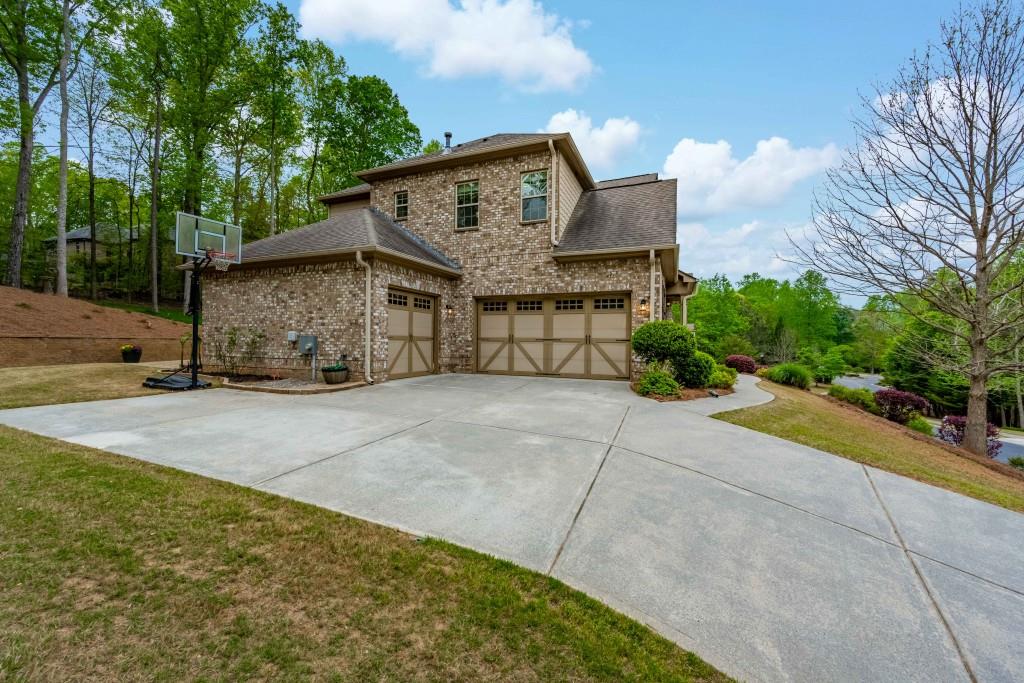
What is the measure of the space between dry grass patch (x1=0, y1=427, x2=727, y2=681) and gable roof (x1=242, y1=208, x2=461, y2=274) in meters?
7.09

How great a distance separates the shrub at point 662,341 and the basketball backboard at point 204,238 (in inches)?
383

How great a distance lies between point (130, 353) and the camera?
43.8 ft

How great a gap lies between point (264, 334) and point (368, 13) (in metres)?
9.59

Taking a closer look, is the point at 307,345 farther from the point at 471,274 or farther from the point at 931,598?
the point at 931,598

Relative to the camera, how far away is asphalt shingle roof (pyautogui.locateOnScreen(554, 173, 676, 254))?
1056cm

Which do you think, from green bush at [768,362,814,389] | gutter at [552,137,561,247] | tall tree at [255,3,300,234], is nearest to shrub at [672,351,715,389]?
gutter at [552,137,561,247]

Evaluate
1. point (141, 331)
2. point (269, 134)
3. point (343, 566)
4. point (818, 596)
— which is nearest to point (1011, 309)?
point (818, 596)

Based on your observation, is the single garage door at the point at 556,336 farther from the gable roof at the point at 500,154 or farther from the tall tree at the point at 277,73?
the tall tree at the point at 277,73

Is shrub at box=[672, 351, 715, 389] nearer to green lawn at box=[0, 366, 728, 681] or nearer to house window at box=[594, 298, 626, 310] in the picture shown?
house window at box=[594, 298, 626, 310]

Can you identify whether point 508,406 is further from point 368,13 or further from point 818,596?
point 368,13

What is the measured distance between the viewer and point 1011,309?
7.52m

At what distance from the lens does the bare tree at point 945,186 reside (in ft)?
21.7

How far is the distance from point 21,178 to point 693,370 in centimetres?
2506

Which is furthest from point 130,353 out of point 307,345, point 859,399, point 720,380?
point 859,399
